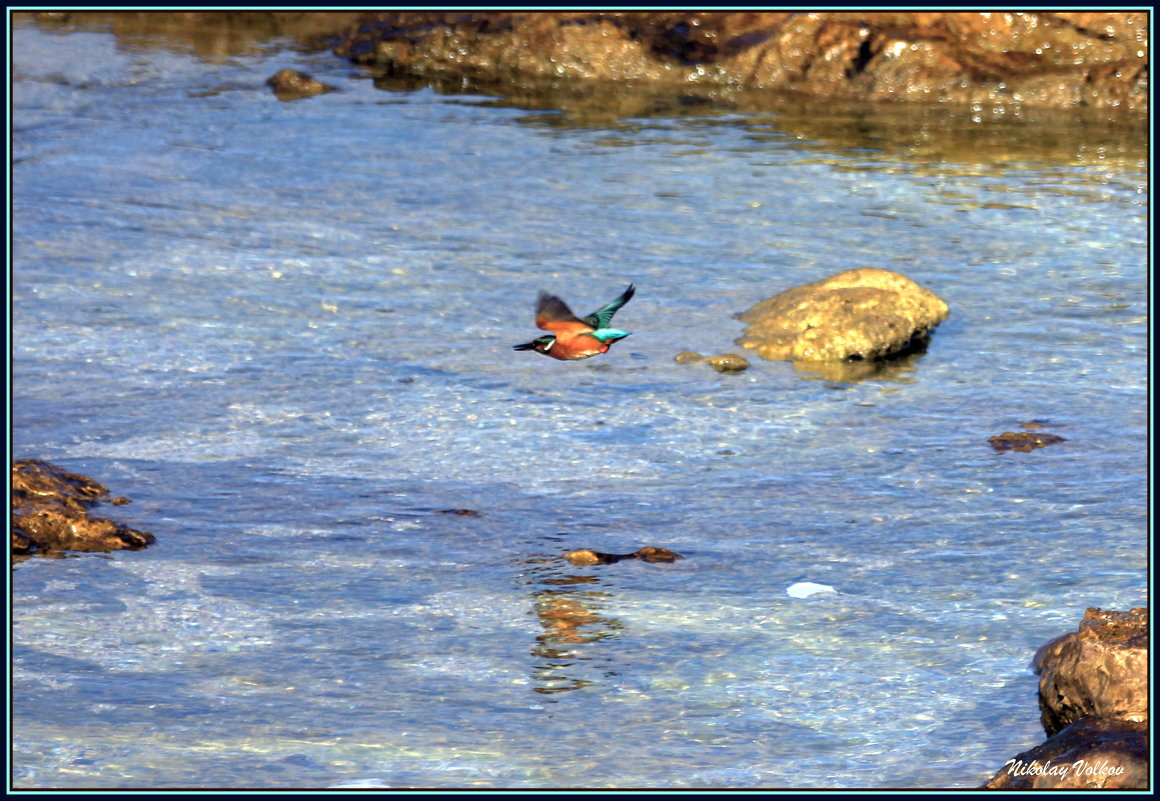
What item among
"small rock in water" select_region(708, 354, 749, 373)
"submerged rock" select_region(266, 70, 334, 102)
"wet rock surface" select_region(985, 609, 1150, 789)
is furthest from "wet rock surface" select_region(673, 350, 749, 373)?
"submerged rock" select_region(266, 70, 334, 102)

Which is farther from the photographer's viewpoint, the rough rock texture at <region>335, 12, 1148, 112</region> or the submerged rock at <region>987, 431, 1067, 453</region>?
the rough rock texture at <region>335, 12, 1148, 112</region>

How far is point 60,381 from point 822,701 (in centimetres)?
656

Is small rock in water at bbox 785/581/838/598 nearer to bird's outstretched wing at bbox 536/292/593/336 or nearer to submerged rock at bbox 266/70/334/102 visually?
bird's outstretched wing at bbox 536/292/593/336

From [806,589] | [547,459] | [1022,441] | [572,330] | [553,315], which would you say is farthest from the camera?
[1022,441]

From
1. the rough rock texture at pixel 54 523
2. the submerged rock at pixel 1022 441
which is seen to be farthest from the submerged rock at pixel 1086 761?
the rough rock texture at pixel 54 523

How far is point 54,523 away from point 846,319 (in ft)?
20.4

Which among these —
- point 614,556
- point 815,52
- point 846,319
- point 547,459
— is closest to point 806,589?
point 614,556

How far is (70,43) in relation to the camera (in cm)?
2506

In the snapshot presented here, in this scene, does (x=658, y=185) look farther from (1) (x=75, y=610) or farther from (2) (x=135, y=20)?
(2) (x=135, y=20)

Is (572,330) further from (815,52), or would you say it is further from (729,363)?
(815,52)

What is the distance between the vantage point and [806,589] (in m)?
8.92

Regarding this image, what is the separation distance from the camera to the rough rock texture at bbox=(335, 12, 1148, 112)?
21.8 metres

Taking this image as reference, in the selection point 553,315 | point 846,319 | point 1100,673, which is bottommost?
point 1100,673

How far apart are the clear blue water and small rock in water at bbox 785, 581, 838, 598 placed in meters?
0.09
